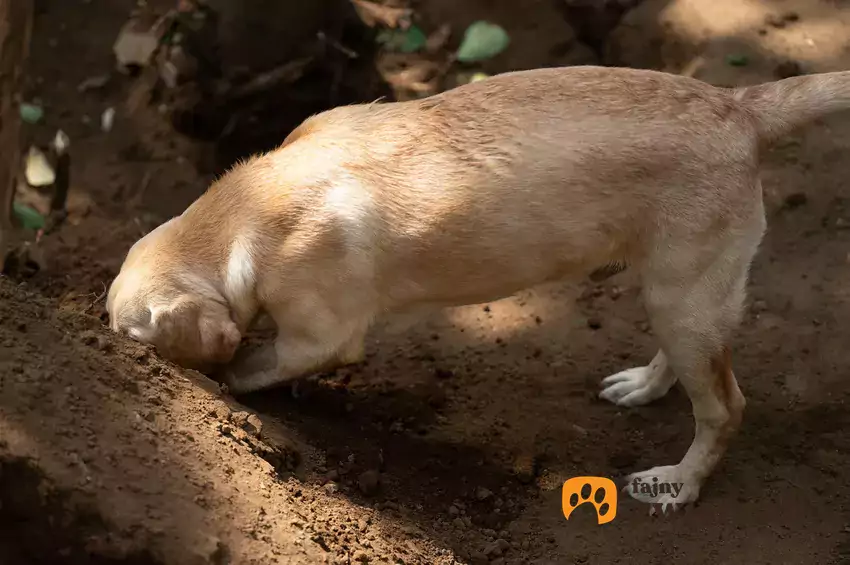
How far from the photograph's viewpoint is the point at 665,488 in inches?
146

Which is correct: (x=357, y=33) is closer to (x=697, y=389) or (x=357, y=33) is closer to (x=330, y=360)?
(x=330, y=360)

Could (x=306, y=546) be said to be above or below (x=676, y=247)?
below

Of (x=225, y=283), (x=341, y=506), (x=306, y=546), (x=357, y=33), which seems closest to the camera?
(x=306, y=546)

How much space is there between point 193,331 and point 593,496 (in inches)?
69.4

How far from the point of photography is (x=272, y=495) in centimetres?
289

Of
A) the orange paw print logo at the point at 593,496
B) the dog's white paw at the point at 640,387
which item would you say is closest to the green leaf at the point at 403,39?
the dog's white paw at the point at 640,387

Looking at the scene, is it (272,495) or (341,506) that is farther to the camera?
(341,506)

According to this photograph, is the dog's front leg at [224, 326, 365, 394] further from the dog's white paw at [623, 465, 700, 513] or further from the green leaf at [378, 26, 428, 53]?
the green leaf at [378, 26, 428, 53]

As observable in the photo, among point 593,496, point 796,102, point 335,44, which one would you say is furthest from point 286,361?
point 335,44

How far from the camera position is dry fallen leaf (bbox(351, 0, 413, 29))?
5.85m

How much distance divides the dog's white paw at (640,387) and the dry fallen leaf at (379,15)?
2.98 meters

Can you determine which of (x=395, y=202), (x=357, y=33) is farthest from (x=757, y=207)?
(x=357, y=33)

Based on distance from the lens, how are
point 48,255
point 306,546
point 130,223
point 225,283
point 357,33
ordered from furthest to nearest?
point 357,33 → point 130,223 → point 48,255 → point 225,283 → point 306,546

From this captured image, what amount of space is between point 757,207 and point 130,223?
352 centimetres
